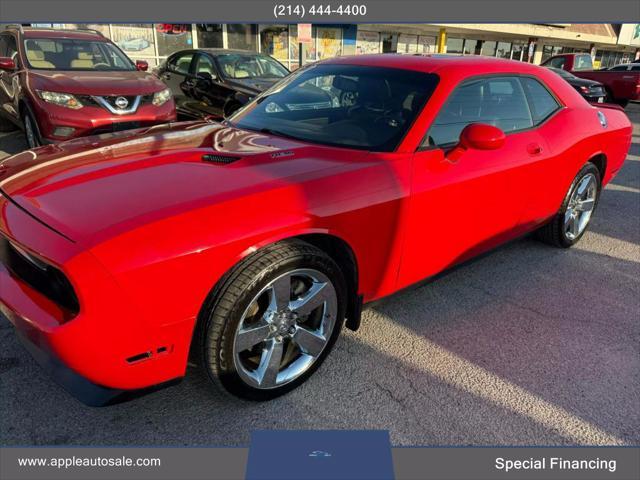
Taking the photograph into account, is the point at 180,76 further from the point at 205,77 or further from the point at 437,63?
the point at 437,63

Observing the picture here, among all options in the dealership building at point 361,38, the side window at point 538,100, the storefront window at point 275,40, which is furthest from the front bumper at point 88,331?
the storefront window at point 275,40

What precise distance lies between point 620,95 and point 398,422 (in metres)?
16.7

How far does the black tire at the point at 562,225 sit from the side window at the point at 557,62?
14.4m

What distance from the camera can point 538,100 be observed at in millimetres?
3406

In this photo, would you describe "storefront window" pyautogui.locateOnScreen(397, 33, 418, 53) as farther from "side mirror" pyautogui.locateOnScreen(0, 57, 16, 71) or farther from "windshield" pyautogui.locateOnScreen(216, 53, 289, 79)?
"side mirror" pyautogui.locateOnScreen(0, 57, 16, 71)

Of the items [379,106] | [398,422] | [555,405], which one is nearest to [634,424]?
[555,405]

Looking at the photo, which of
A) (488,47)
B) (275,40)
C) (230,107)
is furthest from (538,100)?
(488,47)

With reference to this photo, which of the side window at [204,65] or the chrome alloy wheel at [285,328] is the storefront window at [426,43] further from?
the chrome alloy wheel at [285,328]

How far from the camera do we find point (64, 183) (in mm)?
2045

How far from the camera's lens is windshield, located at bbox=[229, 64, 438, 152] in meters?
2.57

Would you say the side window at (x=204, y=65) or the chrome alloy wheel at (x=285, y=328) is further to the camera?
the side window at (x=204, y=65)

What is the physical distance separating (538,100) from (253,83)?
16.6 feet

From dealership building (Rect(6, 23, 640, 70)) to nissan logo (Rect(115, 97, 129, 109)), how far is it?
3639 millimetres

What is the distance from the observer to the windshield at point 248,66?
7.65m
